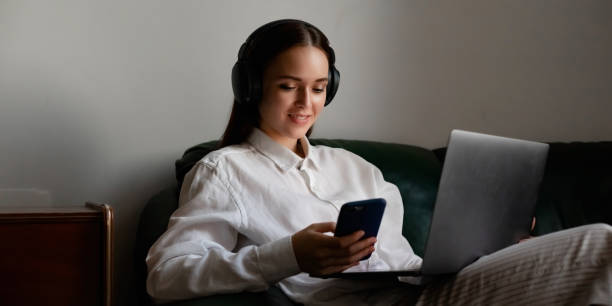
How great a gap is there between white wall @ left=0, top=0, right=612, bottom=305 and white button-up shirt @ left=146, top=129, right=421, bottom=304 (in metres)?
0.44

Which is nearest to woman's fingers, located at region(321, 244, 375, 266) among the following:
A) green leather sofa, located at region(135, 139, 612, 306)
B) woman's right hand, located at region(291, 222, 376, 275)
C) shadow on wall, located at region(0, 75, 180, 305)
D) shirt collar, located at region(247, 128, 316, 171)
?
woman's right hand, located at region(291, 222, 376, 275)

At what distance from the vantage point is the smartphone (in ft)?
3.25

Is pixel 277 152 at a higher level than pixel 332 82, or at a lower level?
lower

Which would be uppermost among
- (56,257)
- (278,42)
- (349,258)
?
(278,42)

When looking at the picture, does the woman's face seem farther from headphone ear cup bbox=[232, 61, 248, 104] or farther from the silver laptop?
the silver laptop

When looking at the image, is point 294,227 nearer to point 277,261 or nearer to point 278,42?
point 277,261

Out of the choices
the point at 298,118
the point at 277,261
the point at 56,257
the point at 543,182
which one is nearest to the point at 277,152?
the point at 298,118

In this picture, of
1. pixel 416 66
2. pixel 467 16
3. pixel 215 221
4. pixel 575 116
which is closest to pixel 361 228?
pixel 215 221

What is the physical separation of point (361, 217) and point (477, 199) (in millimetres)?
203

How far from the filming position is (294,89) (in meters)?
1.38

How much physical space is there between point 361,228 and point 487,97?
4.25ft

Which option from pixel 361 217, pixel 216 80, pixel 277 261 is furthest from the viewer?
pixel 216 80

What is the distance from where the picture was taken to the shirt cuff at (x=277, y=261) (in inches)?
44.1

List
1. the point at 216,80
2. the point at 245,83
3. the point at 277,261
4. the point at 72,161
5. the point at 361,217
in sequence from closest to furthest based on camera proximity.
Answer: the point at 361,217
the point at 277,261
the point at 245,83
the point at 72,161
the point at 216,80
